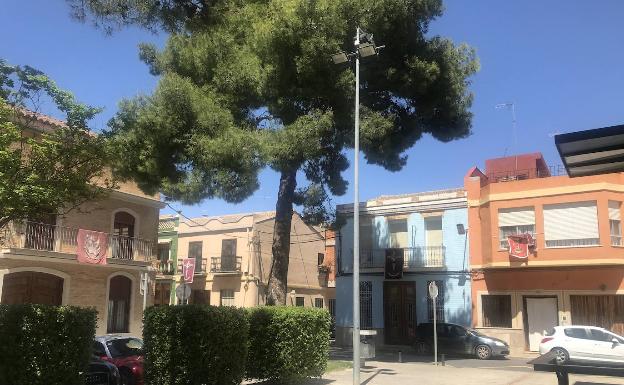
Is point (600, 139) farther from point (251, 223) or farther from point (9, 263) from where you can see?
point (251, 223)

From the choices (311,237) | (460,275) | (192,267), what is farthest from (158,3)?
(311,237)

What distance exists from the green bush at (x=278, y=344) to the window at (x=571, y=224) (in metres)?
15.7

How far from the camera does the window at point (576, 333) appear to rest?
19.7 meters

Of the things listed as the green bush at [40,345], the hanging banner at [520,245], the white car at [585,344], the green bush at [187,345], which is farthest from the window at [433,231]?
the green bush at [40,345]

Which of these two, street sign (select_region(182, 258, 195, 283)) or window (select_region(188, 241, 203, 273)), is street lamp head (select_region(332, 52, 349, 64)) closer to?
street sign (select_region(182, 258, 195, 283))

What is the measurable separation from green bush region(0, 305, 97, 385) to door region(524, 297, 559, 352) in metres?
21.2

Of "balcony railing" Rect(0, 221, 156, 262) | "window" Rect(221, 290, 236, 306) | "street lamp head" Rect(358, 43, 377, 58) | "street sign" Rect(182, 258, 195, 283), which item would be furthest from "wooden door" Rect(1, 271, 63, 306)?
"street lamp head" Rect(358, 43, 377, 58)

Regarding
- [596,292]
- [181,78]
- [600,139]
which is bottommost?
[596,292]

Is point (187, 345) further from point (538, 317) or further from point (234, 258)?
point (234, 258)

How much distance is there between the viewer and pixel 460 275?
89.9 feet

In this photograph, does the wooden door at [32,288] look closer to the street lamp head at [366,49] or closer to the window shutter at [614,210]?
the street lamp head at [366,49]

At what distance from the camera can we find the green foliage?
8.79 m

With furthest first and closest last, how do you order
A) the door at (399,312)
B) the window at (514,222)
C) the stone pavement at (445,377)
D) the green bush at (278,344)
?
the door at (399,312), the window at (514,222), the stone pavement at (445,377), the green bush at (278,344)

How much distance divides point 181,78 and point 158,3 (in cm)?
663
